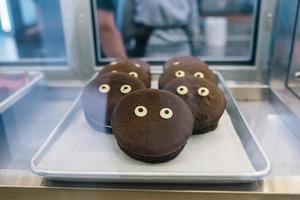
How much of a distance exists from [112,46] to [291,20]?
42 cm

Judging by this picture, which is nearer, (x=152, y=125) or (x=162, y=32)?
(x=152, y=125)

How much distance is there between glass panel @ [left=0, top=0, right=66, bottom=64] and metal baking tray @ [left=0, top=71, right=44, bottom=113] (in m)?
0.06

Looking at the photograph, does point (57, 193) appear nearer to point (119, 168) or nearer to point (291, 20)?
point (119, 168)

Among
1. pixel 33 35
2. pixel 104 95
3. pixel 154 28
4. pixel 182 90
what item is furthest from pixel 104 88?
pixel 154 28

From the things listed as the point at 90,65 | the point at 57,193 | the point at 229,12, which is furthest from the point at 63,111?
the point at 229,12

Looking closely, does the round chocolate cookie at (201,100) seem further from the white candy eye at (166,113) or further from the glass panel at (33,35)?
the glass panel at (33,35)

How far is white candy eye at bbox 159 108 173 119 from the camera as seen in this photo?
0.45 metres

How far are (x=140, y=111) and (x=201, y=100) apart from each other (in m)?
0.11

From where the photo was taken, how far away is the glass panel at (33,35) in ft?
2.48

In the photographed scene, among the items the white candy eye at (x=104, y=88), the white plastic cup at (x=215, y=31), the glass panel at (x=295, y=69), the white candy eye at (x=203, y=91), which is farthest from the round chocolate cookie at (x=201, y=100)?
the white plastic cup at (x=215, y=31)

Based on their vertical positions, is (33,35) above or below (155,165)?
above

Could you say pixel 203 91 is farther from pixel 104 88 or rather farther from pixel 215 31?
pixel 215 31

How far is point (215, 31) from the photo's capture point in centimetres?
118

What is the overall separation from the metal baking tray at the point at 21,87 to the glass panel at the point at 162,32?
6.4 inches
